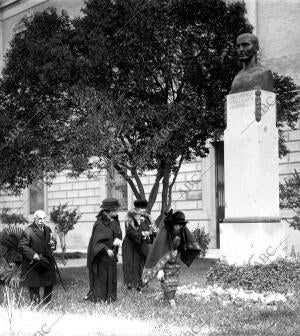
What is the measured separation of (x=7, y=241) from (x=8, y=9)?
76.2 feet

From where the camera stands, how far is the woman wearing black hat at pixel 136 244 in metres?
13.3

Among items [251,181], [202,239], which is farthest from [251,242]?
[202,239]

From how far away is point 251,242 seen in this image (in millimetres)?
12086

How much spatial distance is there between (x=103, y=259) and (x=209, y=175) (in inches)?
556

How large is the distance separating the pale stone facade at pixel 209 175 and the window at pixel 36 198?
3.17ft

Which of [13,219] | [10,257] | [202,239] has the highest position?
[13,219]

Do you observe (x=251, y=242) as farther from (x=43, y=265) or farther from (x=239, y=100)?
(x=43, y=265)

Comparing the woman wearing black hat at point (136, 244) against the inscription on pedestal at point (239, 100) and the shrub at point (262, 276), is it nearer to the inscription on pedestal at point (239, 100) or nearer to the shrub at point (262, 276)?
the shrub at point (262, 276)

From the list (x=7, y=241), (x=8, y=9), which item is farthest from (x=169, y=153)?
(x=8, y=9)

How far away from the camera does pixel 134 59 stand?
52.4 ft

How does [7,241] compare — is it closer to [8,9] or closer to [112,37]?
[112,37]

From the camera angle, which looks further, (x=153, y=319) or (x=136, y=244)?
(x=136, y=244)

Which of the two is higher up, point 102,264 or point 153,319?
point 102,264

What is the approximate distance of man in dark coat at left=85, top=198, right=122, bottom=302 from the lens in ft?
36.6
